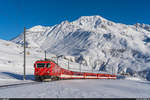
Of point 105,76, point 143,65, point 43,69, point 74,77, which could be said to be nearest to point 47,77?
point 43,69

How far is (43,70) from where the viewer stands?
31.8 m

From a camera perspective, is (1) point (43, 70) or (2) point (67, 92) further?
(1) point (43, 70)

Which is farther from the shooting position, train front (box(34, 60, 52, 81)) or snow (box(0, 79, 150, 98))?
train front (box(34, 60, 52, 81))

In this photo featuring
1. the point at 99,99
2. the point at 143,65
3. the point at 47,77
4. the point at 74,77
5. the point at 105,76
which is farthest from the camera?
the point at 143,65

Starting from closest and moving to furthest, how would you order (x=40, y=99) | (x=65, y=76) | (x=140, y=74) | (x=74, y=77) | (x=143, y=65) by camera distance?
(x=40, y=99) < (x=65, y=76) < (x=74, y=77) < (x=140, y=74) < (x=143, y=65)

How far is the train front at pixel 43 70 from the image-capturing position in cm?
3148

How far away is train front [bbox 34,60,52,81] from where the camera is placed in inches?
1240

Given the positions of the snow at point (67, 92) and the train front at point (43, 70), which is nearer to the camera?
the snow at point (67, 92)

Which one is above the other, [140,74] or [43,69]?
[43,69]

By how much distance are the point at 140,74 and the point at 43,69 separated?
158376 mm

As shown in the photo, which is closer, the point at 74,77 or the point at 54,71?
the point at 54,71

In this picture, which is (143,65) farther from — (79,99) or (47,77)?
(79,99)

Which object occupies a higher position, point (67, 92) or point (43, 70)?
point (43, 70)

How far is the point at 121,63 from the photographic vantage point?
19388 cm
